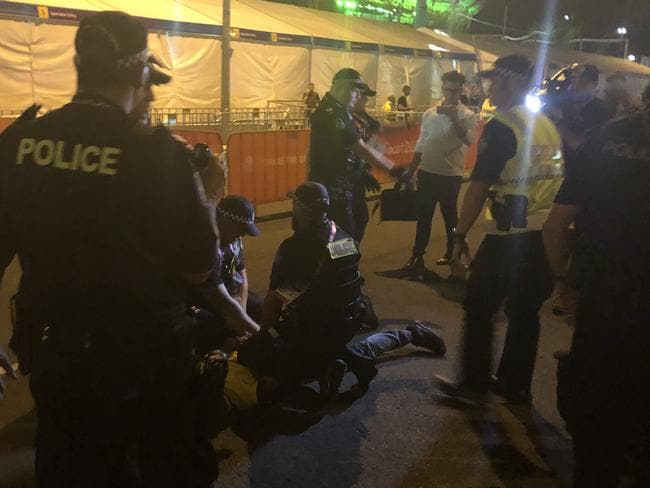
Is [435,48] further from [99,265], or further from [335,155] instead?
[99,265]

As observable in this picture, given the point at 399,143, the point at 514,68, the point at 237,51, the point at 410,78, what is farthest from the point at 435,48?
the point at 514,68

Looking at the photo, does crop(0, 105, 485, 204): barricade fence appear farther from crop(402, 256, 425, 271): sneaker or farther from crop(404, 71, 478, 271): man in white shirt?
crop(402, 256, 425, 271): sneaker

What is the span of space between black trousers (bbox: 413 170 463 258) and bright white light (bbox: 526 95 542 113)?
2368mm

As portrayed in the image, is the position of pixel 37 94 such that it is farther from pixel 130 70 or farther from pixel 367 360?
pixel 130 70

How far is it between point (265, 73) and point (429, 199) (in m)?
13.0

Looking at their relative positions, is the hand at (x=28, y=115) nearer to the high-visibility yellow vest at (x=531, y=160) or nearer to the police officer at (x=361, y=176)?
the high-visibility yellow vest at (x=531, y=160)

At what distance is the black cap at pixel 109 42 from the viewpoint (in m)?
1.92

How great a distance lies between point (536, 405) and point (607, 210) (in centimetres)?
215

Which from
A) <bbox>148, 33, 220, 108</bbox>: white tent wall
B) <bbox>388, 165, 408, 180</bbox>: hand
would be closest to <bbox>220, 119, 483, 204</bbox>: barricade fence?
<bbox>388, 165, 408, 180</bbox>: hand

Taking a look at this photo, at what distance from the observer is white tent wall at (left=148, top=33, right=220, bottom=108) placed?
16062mm

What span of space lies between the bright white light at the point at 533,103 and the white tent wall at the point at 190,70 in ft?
40.7

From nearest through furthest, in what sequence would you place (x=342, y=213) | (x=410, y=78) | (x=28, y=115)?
(x=28, y=115) < (x=342, y=213) < (x=410, y=78)

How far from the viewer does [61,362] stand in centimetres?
188

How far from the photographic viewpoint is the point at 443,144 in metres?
6.92
